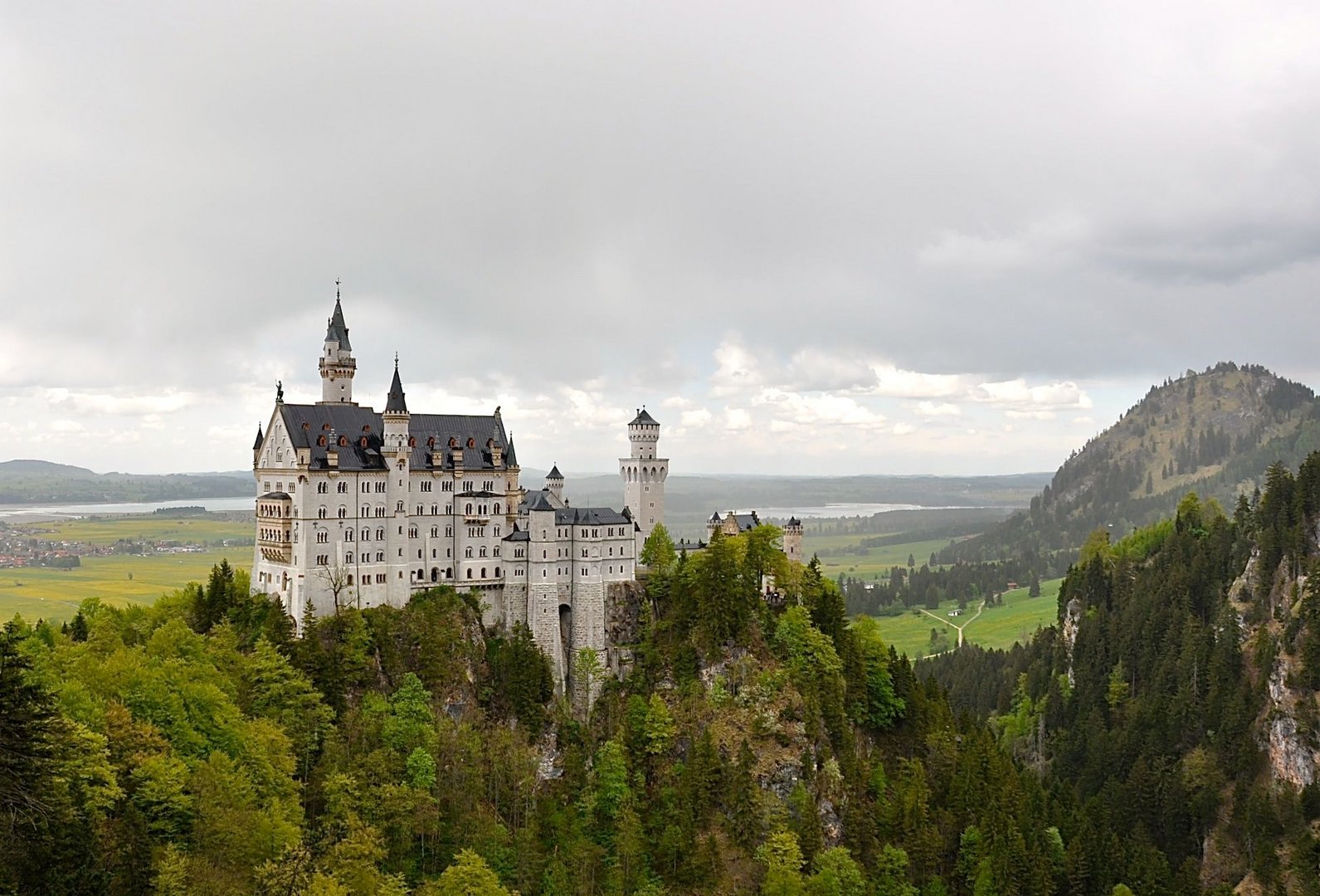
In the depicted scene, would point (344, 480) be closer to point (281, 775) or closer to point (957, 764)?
point (281, 775)

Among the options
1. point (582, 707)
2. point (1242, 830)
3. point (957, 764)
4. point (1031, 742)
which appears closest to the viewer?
point (582, 707)

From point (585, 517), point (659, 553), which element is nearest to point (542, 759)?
point (585, 517)

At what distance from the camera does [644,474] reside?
121812 millimetres

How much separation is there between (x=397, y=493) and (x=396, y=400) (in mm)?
8706

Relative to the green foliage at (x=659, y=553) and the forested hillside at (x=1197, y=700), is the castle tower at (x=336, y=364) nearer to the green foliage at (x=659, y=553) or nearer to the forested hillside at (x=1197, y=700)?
the green foliage at (x=659, y=553)

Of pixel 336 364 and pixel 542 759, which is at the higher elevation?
pixel 336 364

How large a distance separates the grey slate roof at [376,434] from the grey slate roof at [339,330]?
7442mm

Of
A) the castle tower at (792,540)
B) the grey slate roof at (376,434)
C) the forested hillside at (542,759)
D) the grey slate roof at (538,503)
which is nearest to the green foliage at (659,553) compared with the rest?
the forested hillside at (542,759)

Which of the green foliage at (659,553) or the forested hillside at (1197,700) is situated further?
the forested hillside at (1197,700)

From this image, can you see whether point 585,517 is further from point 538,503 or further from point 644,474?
point 644,474

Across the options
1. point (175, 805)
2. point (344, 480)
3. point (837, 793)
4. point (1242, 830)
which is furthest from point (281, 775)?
point (1242, 830)

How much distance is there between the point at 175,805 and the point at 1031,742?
453 feet

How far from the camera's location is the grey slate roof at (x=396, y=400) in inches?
4131

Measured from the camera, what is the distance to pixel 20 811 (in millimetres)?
52938
